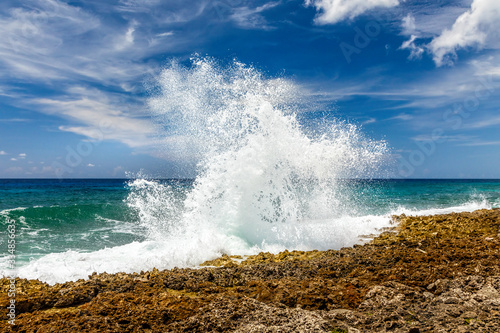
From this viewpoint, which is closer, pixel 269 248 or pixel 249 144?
pixel 269 248

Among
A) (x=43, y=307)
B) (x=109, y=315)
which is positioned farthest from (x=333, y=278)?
(x=43, y=307)

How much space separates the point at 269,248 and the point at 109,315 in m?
7.06

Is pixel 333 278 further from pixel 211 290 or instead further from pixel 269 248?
pixel 269 248

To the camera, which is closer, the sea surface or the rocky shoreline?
the rocky shoreline

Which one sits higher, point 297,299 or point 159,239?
point 297,299

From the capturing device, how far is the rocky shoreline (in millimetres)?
3764

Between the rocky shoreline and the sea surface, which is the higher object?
the rocky shoreline

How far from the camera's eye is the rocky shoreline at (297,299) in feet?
12.3

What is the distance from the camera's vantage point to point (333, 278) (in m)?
5.82

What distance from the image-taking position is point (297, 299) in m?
4.58

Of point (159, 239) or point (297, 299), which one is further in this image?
point (159, 239)

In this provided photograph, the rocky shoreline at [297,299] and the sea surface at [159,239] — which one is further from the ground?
the rocky shoreline at [297,299]

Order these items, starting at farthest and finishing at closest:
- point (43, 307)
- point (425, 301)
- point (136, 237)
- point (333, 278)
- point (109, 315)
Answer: point (136, 237) → point (333, 278) → point (43, 307) → point (425, 301) → point (109, 315)

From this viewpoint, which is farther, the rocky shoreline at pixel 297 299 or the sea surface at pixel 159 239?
the sea surface at pixel 159 239
